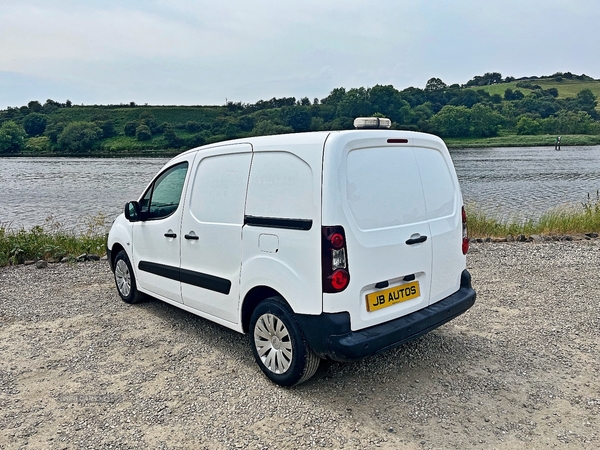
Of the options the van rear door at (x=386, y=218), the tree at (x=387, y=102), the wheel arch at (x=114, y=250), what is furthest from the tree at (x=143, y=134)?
the van rear door at (x=386, y=218)

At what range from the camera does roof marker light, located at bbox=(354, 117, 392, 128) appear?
379cm

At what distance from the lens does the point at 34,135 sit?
7431 cm

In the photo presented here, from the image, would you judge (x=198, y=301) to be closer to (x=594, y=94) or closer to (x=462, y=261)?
(x=462, y=261)

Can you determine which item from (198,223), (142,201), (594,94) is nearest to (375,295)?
(198,223)

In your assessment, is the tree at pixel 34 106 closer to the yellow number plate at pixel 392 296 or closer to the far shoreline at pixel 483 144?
the far shoreline at pixel 483 144

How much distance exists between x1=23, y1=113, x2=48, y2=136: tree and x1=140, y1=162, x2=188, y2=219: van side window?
267 feet

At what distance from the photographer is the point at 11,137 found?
68.9m

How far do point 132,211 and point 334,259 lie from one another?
323cm

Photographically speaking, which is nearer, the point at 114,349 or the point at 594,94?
the point at 114,349

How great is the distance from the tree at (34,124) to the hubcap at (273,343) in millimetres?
83503

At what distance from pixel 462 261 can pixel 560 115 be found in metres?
96.8

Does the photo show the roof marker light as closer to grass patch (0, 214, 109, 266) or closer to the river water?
grass patch (0, 214, 109, 266)

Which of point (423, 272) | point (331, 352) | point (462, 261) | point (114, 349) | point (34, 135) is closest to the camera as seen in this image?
point (331, 352)

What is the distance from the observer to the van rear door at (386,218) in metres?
3.29
